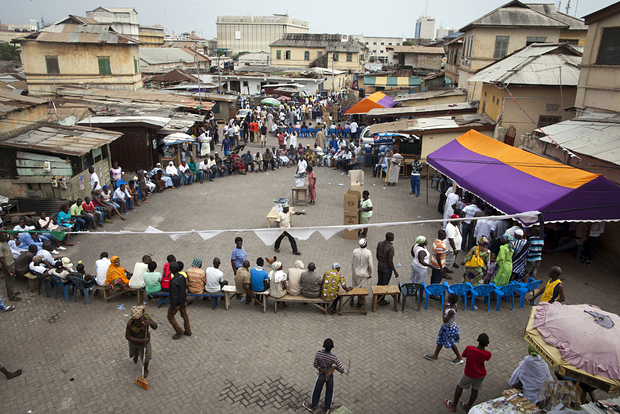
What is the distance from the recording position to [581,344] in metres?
4.75

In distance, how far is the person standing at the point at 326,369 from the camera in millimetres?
5742

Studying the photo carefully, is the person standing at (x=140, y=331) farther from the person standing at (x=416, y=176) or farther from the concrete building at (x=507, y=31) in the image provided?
the concrete building at (x=507, y=31)

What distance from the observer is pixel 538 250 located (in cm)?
897

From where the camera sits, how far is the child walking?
21.7ft

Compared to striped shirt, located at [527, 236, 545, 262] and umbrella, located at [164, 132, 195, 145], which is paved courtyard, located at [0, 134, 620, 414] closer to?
striped shirt, located at [527, 236, 545, 262]

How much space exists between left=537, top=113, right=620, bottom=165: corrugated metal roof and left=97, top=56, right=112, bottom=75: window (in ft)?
85.2

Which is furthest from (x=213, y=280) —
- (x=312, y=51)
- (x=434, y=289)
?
(x=312, y=51)

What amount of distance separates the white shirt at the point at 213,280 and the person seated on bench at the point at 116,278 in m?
1.76

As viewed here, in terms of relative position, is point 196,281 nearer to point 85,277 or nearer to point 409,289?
point 85,277

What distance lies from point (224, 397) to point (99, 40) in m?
27.0

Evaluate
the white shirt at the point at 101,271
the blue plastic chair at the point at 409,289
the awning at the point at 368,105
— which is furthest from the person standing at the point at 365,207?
the awning at the point at 368,105

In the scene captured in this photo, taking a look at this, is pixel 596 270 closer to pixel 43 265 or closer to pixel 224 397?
pixel 224 397

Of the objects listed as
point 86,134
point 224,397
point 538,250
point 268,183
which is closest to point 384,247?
point 538,250

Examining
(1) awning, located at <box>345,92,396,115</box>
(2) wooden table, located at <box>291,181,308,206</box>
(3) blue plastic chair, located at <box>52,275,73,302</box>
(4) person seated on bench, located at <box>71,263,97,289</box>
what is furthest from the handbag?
(1) awning, located at <box>345,92,396,115</box>
